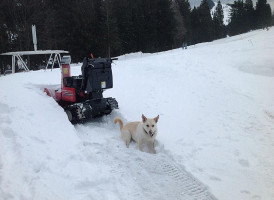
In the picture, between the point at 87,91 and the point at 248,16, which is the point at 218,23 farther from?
the point at 87,91

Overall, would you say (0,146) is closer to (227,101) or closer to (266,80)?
(227,101)

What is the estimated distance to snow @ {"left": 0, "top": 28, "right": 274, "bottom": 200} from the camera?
4.18m

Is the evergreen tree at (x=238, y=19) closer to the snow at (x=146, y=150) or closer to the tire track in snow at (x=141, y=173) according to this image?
the snow at (x=146, y=150)

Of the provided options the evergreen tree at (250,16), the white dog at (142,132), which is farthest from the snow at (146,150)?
the evergreen tree at (250,16)

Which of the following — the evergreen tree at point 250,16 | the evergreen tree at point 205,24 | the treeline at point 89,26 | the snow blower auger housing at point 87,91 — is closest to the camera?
the snow blower auger housing at point 87,91

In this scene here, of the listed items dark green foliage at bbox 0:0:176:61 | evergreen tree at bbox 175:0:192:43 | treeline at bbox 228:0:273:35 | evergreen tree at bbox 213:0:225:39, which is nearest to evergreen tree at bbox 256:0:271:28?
treeline at bbox 228:0:273:35

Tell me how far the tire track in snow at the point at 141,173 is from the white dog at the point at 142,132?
0.18 m

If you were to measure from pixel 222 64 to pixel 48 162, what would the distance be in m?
12.7

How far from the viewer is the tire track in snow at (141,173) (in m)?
4.22

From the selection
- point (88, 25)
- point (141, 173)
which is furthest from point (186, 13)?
point (141, 173)

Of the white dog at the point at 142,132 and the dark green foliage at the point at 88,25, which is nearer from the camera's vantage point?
the white dog at the point at 142,132

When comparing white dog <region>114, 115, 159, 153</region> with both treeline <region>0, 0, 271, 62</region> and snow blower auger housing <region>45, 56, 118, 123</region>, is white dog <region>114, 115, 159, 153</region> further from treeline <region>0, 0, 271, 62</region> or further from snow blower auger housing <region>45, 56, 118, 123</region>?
treeline <region>0, 0, 271, 62</region>

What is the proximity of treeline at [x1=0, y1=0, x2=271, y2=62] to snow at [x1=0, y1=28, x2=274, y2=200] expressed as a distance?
75.1 feet

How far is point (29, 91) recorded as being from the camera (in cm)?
751
